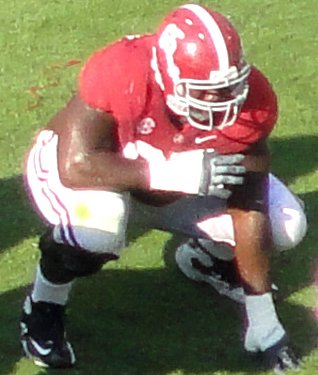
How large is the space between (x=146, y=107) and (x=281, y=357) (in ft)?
A: 2.43

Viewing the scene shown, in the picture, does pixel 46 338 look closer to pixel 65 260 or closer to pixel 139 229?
pixel 65 260

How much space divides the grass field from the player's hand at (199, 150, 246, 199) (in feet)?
1.78

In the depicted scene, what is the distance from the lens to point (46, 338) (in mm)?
3607

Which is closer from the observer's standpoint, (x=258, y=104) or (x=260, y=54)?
(x=258, y=104)

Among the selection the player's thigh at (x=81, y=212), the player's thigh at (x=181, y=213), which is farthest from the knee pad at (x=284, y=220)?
the player's thigh at (x=81, y=212)

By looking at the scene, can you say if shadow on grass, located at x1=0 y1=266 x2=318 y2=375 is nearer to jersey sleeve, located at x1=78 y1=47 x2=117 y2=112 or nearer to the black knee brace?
the black knee brace

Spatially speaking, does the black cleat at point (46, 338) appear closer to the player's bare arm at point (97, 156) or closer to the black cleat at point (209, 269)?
the player's bare arm at point (97, 156)

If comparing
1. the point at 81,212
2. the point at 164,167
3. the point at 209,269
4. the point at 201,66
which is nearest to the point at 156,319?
the point at 209,269

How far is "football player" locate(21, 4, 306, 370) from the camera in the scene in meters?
3.32

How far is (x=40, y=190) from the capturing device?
363cm

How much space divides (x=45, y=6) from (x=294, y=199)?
2.19 metres

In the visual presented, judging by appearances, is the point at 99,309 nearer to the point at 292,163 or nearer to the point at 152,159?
the point at 152,159

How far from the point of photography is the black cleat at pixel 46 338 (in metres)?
3.59

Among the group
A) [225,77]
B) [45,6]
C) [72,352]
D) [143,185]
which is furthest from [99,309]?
[45,6]
